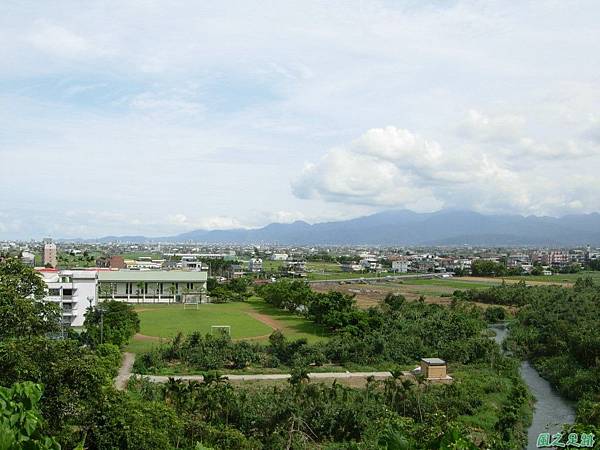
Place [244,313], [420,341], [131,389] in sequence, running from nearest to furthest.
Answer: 1. [131,389]
2. [420,341]
3. [244,313]

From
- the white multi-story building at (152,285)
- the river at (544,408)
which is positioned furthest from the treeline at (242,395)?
the white multi-story building at (152,285)

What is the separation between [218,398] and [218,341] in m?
10.1

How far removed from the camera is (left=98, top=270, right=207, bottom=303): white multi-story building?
51.4 m

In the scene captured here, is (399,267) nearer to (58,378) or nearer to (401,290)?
(401,290)

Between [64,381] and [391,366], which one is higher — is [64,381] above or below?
above

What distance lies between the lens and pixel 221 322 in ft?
128

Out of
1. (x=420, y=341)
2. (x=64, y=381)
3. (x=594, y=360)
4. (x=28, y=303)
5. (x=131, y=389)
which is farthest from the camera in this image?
(x=420, y=341)

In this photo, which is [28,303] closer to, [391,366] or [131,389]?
[131,389]

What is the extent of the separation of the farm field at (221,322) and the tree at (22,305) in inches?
741

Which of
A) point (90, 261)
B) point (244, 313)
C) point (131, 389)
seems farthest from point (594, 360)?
point (90, 261)

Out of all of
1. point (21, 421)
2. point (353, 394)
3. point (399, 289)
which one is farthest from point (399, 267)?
point (21, 421)

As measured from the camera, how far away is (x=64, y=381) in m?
8.73

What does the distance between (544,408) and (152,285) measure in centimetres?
3904

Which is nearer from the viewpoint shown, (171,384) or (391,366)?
(171,384)
